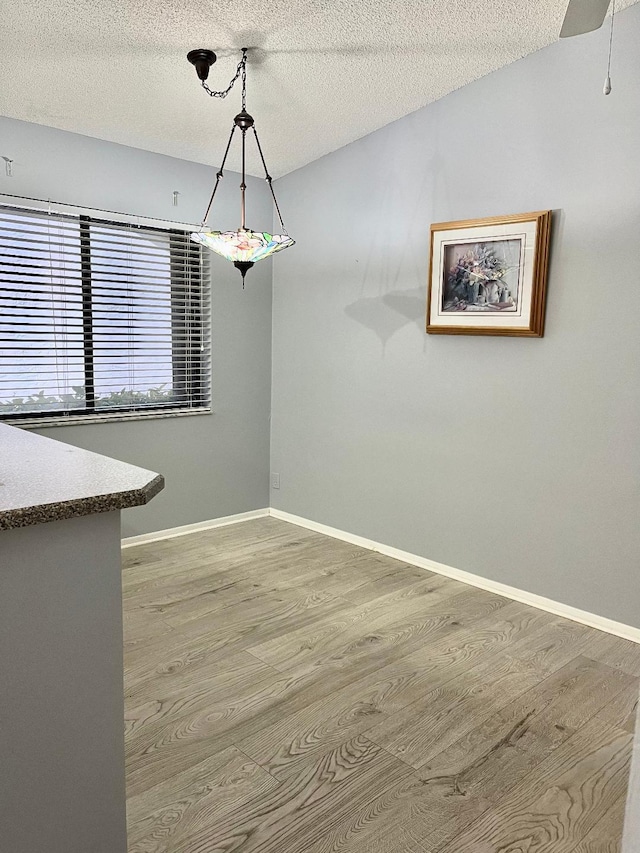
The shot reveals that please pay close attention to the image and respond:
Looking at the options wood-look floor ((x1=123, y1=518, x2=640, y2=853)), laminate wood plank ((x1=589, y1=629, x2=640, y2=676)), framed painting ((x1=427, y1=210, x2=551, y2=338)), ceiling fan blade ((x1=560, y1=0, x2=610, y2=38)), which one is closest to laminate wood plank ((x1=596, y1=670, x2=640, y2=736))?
wood-look floor ((x1=123, y1=518, x2=640, y2=853))

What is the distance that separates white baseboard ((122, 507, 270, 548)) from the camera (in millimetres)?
3770

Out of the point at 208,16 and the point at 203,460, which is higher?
the point at 208,16

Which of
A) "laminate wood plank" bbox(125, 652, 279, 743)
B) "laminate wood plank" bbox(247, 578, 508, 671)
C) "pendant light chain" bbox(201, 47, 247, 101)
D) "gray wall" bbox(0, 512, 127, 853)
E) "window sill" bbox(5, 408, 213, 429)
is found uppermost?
"pendant light chain" bbox(201, 47, 247, 101)

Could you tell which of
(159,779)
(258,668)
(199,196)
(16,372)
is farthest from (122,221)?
(159,779)

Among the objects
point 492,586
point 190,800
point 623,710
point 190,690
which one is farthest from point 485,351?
point 190,800

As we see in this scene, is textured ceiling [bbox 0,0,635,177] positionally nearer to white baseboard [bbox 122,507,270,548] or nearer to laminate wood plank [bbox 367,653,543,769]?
white baseboard [bbox 122,507,270,548]

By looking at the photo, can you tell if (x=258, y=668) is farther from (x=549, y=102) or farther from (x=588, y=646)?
(x=549, y=102)

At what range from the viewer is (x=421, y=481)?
3.51 m

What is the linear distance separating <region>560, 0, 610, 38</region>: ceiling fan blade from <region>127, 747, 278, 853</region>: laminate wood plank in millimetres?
2170

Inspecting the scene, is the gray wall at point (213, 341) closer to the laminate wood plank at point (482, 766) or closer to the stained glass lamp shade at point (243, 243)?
the stained glass lamp shade at point (243, 243)

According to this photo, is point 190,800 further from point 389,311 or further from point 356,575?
point 389,311

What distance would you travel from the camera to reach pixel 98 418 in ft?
11.5

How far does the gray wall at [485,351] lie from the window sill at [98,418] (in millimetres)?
759

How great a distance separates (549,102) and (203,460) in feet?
9.20
